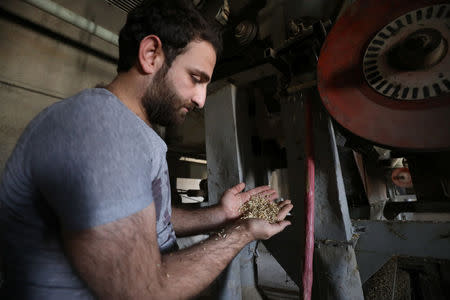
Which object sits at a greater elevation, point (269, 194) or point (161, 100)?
point (161, 100)

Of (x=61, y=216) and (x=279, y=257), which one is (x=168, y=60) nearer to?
(x=61, y=216)

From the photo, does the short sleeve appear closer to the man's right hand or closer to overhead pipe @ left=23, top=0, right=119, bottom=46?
the man's right hand

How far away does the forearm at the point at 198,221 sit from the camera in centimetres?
98

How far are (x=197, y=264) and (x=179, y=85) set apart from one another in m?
0.61

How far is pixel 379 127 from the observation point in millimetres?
737

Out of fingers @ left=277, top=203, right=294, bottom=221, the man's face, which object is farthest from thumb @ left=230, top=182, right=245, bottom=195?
the man's face

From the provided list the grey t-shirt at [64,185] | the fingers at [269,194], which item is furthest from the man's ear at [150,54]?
the fingers at [269,194]

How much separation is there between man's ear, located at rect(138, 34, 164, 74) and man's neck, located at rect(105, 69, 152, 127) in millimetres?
46

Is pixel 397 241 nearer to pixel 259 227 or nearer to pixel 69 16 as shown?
pixel 259 227

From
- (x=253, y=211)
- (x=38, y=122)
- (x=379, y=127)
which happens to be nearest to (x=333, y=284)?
(x=253, y=211)

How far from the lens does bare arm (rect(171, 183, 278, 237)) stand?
0.98 m

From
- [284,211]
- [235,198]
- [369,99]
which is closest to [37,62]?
[235,198]

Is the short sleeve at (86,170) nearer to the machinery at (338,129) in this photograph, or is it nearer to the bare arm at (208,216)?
the bare arm at (208,216)

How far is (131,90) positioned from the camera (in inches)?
28.4
